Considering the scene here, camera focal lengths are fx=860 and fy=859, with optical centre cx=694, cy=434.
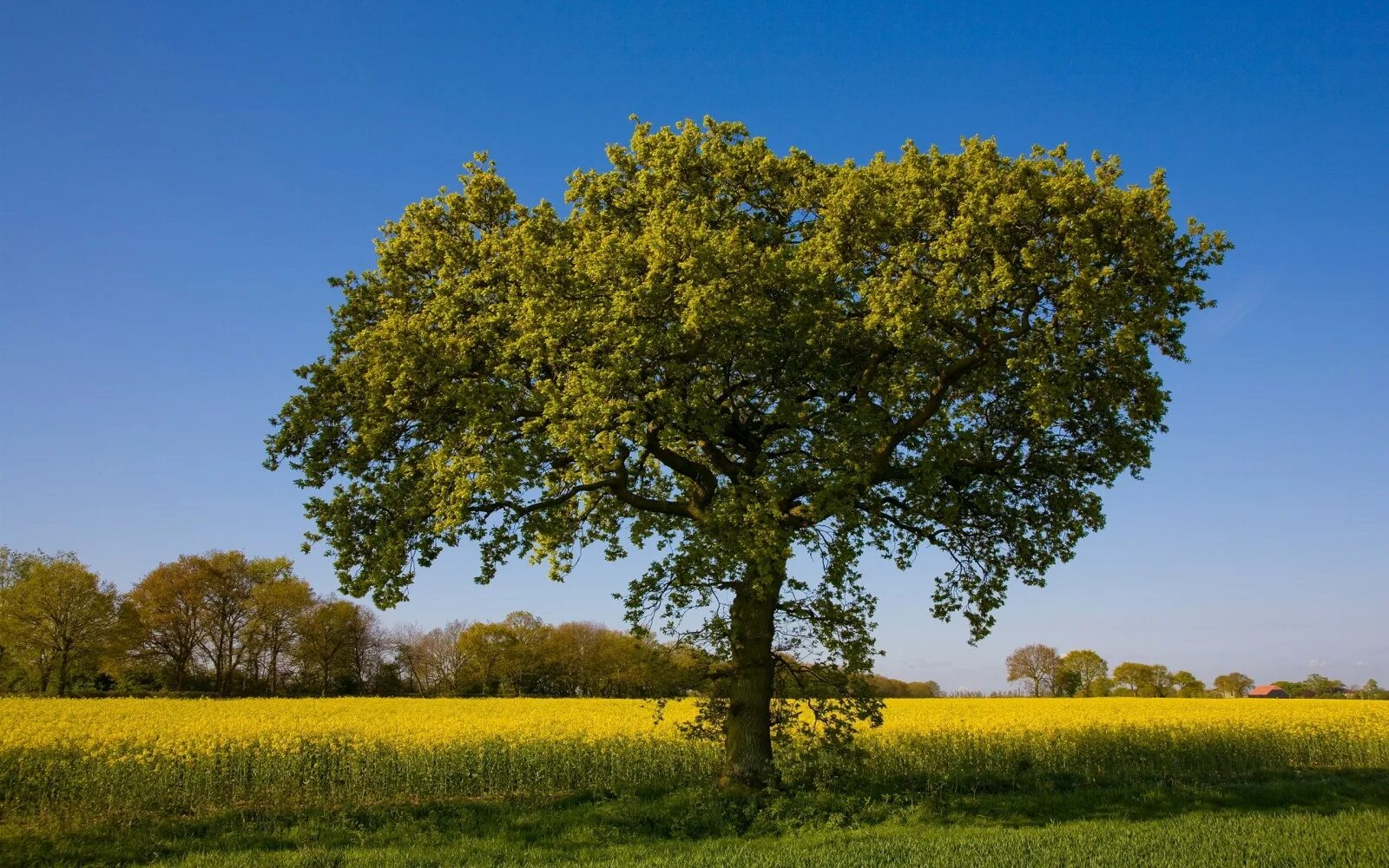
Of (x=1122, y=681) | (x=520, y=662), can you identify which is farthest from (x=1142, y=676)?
(x=520, y=662)

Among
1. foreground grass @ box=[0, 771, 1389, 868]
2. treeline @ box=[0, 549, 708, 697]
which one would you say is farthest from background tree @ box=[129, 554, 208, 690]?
foreground grass @ box=[0, 771, 1389, 868]

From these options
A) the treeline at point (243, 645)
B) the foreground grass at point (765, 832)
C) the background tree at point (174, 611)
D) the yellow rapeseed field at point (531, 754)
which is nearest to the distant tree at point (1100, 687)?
the treeline at point (243, 645)

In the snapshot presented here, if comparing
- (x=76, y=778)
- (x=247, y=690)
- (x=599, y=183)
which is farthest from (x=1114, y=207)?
(x=247, y=690)

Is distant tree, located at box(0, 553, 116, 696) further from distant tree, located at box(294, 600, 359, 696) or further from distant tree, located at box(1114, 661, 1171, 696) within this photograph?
distant tree, located at box(1114, 661, 1171, 696)

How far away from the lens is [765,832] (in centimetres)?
1614

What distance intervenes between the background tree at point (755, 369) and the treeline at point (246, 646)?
4078cm

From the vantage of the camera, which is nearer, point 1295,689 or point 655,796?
point 655,796

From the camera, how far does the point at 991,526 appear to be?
2106cm

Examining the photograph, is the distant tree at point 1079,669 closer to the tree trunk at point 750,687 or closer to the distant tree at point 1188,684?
the distant tree at point 1188,684

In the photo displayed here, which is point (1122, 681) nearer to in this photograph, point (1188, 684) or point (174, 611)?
point (1188, 684)

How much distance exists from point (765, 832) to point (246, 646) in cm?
6405

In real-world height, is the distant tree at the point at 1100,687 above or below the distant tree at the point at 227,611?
below

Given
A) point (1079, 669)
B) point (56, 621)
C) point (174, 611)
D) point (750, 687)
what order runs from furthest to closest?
point (1079, 669) < point (174, 611) < point (56, 621) < point (750, 687)

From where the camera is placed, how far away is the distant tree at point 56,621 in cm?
5819
